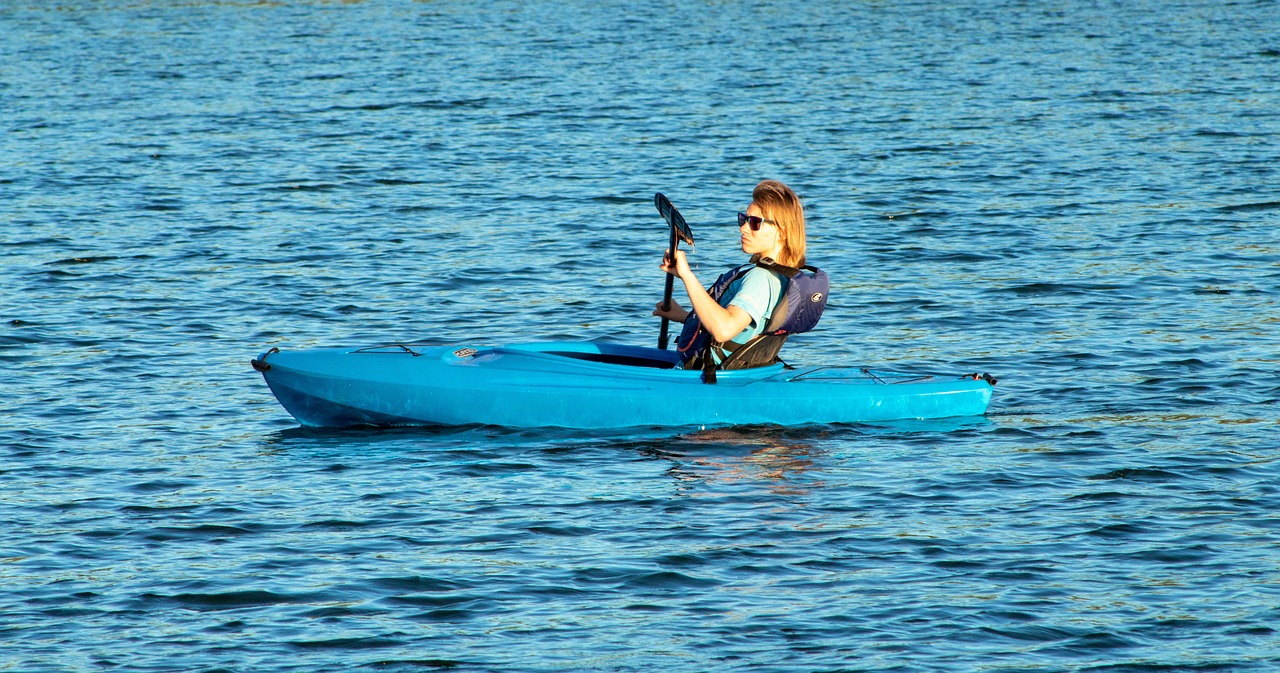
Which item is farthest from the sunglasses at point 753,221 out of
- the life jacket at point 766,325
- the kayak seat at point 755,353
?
the kayak seat at point 755,353

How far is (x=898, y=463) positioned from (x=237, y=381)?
3.78m

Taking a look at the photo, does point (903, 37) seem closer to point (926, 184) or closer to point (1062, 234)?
point (926, 184)

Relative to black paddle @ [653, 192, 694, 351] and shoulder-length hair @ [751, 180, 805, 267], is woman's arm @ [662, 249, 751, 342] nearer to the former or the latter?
black paddle @ [653, 192, 694, 351]

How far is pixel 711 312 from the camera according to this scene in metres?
7.42

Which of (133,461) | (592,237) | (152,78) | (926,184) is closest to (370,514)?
(133,461)

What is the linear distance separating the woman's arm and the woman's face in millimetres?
289

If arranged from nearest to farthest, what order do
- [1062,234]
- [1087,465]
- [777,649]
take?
[777,649]
[1087,465]
[1062,234]

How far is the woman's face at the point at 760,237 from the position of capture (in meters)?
7.53

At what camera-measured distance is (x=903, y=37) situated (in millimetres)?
27219

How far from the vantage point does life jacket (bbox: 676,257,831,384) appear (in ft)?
25.2

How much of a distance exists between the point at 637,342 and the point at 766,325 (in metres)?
2.25

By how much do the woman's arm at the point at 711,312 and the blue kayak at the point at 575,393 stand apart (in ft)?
1.32

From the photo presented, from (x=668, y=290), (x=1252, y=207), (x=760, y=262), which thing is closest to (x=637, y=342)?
(x=668, y=290)

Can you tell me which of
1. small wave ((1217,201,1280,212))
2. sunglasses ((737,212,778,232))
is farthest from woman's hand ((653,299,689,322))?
small wave ((1217,201,1280,212))
